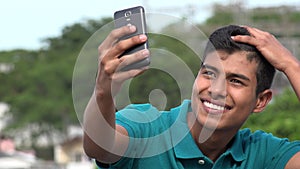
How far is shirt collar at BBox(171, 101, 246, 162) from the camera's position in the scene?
11.6ft

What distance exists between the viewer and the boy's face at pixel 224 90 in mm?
3479

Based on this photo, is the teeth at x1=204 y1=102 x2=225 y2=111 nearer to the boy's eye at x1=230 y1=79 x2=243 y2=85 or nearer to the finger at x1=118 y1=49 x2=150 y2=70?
the boy's eye at x1=230 y1=79 x2=243 y2=85

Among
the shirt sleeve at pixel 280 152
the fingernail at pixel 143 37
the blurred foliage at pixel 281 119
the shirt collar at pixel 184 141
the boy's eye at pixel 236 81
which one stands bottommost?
the blurred foliage at pixel 281 119

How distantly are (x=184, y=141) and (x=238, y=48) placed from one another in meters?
0.41

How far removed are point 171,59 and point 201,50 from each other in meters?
0.41

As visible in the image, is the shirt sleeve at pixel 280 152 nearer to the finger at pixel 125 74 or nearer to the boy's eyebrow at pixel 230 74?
the boy's eyebrow at pixel 230 74

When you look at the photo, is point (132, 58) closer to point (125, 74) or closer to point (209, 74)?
point (125, 74)

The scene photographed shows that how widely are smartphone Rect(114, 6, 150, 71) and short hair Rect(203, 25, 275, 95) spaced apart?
602 mm

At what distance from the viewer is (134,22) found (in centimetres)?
300

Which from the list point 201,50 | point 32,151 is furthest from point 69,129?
point 201,50

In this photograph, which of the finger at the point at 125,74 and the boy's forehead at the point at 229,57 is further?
the boy's forehead at the point at 229,57

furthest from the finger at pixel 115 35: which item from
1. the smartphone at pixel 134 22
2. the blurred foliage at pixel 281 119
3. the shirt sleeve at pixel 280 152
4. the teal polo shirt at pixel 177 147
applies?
the blurred foliage at pixel 281 119

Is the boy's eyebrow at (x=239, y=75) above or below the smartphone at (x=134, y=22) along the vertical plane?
below

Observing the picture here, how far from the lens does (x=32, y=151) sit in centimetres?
6369
